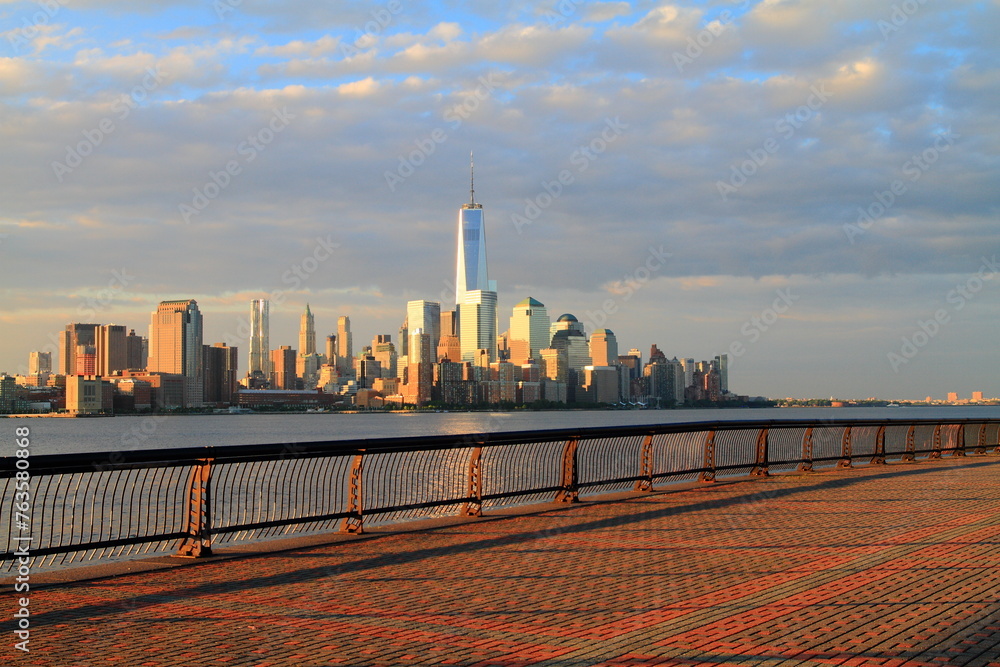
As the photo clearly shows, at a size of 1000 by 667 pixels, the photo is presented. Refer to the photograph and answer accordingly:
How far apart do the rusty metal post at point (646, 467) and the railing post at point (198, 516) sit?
8110 mm

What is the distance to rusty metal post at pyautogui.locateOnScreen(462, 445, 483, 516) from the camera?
12758 millimetres

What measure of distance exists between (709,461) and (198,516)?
1084 centimetres

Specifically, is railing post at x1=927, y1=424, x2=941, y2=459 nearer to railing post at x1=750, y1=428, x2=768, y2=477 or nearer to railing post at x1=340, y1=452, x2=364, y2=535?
railing post at x1=750, y1=428, x2=768, y2=477

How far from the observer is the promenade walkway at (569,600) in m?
6.02

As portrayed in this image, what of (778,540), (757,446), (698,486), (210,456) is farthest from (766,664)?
(757,446)

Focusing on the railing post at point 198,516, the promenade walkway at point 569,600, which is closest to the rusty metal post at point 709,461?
the promenade walkway at point 569,600

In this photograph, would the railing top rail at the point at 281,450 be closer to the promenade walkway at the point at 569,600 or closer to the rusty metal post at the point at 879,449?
the promenade walkway at the point at 569,600

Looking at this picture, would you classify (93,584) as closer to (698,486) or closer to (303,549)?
Result: (303,549)

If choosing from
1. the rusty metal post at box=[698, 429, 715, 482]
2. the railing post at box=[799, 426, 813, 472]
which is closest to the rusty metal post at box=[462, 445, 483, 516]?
the rusty metal post at box=[698, 429, 715, 482]

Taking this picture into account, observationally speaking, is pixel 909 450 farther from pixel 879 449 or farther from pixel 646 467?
pixel 646 467

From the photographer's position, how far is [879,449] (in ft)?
79.9

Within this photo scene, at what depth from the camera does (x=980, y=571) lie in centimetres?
873

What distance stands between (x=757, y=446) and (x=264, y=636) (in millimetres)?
14381

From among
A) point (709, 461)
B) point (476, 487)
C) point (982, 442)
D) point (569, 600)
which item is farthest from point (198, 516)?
point (982, 442)
